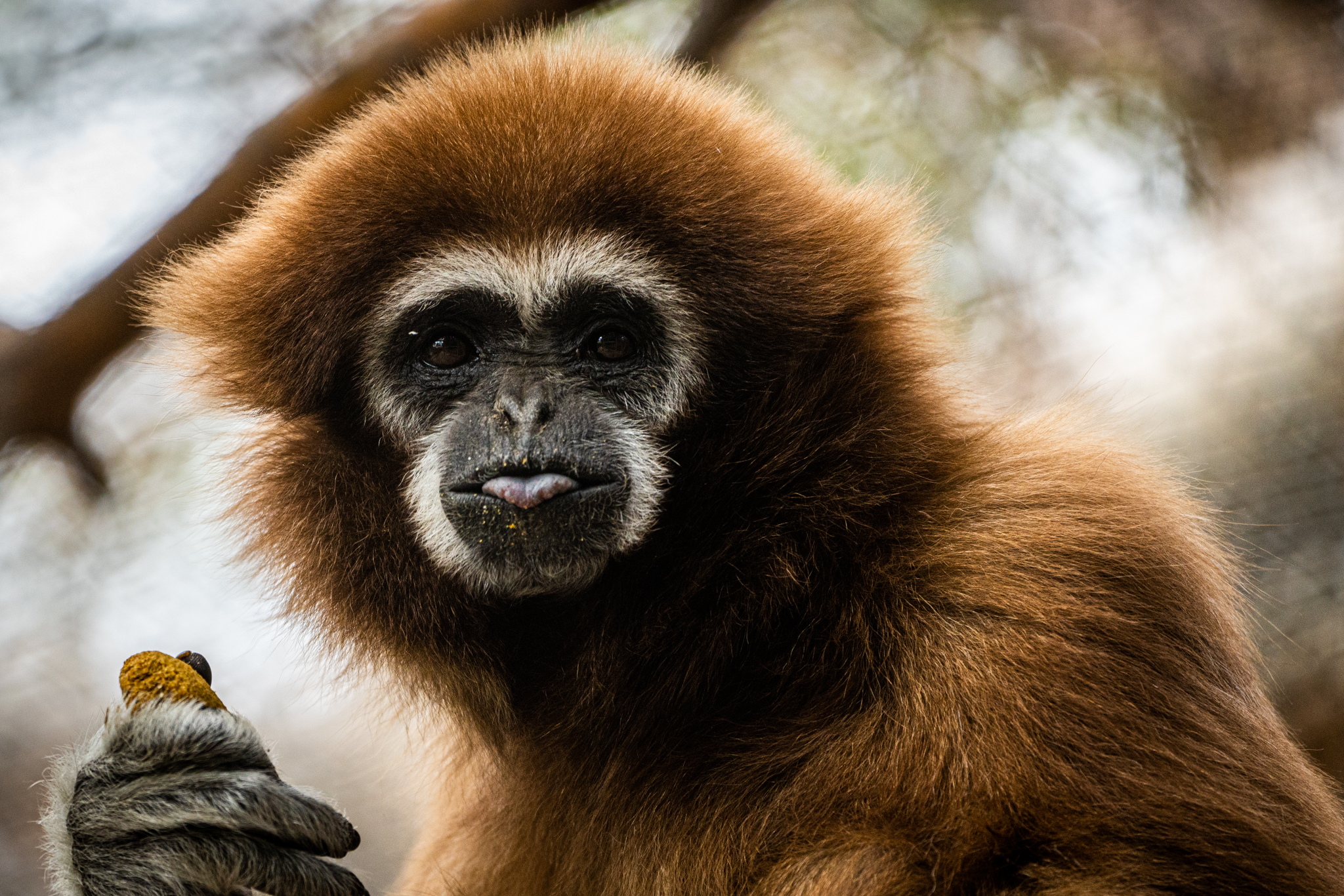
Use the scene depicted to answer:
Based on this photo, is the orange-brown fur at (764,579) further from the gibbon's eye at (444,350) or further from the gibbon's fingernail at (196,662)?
the gibbon's fingernail at (196,662)

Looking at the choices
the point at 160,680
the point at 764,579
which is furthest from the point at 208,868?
the point at 764,579

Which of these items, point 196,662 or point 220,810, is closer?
point 220,810

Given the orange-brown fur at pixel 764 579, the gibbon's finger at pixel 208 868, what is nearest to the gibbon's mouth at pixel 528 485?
the orange-brown fur at pixel 764 579

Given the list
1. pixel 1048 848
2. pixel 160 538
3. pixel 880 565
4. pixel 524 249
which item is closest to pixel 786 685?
pixel 880 565

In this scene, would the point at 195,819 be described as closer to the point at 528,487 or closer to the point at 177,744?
the point at 177,744

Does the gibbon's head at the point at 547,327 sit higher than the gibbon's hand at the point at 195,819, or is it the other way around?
the gibbon's head at the point at 547,327

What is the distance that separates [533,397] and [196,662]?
98cm

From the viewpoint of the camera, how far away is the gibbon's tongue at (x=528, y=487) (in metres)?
2.30

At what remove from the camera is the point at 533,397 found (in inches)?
94.2

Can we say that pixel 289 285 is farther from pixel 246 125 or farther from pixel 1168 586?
pixel 1168 586

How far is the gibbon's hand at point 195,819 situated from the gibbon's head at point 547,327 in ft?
1.55

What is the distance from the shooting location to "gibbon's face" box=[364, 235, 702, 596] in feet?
7.64

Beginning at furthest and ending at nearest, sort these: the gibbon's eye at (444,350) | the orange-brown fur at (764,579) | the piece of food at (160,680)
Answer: the gibbon's eye at (444,350) → the piece of food at (160,680) → the orange-brown fur at (764,579)

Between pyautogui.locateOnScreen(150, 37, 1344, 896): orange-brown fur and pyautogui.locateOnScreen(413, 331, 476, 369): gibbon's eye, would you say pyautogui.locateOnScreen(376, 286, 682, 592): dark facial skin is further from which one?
pyautogui.locateOnScreen(150, 37, 1344, 896): orange-brown fur
